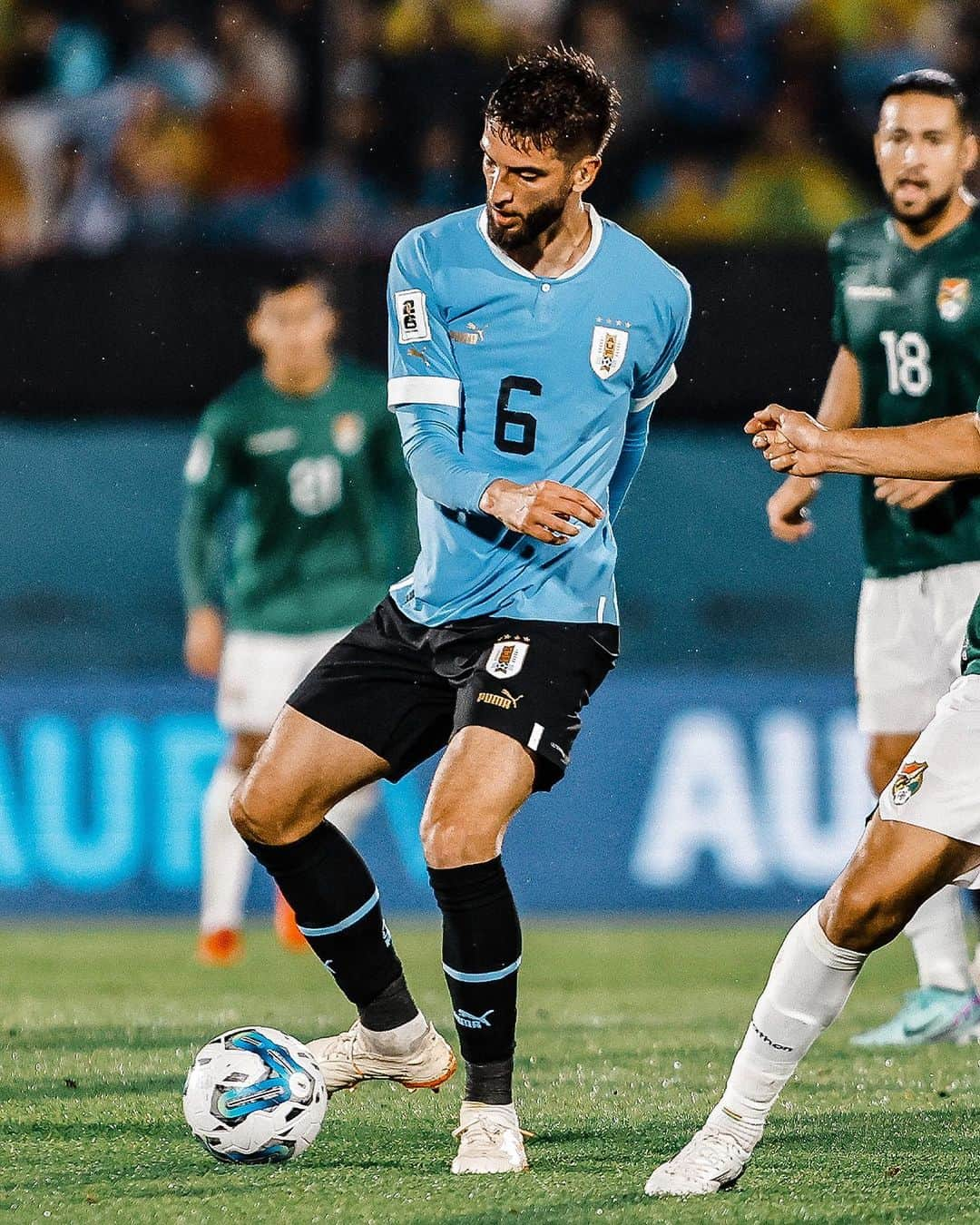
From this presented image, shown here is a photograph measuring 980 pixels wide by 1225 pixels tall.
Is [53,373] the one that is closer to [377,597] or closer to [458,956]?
[377,597]

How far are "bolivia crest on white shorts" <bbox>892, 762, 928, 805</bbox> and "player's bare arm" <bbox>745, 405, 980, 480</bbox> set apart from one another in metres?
0.55

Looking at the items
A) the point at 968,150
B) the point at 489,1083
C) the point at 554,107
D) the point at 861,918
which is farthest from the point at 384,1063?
the point at 968,150

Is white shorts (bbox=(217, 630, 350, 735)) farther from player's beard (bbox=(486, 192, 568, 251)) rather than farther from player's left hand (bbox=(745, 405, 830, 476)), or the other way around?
player's left hand (bbox=(745, 405, 830, 476))

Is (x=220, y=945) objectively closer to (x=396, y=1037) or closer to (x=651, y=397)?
(x=396, y=1037)

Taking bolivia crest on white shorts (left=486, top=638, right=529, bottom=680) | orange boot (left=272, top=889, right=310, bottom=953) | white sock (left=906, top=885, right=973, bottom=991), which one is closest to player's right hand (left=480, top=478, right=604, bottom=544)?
bolivia crest on white shorts (left=486, top=638, right=529, bottom=680)

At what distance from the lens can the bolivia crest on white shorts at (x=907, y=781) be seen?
12.0ft

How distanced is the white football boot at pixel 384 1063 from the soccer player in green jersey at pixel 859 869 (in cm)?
82

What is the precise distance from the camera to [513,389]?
13.9 ft

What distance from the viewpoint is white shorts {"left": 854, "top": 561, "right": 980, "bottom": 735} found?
5.65 meters

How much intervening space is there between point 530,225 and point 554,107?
0.77ft

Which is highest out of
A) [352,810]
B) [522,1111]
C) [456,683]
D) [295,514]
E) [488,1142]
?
[456,683]

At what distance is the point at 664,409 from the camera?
923cm

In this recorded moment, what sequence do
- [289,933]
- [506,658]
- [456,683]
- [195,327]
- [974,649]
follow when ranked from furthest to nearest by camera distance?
1. [195,327]
2. [289,933]
3. [456,683]
4. [506,658]
5. [974,649]

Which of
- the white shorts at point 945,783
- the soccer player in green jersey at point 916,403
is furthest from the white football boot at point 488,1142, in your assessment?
the soccer player in green jersey at point 916,403
